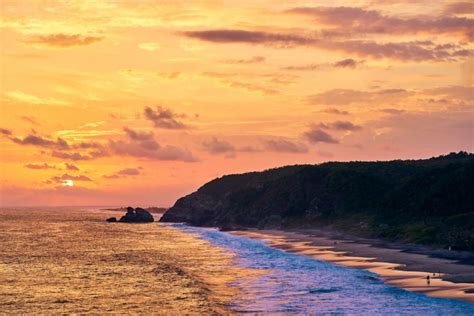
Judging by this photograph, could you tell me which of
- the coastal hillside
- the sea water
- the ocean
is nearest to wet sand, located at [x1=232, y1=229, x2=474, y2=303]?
the sea water

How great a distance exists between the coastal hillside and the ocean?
25.3 meters

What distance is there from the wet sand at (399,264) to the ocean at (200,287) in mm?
1908

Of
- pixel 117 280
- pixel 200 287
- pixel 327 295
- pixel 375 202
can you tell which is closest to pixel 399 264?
pixel 327 295

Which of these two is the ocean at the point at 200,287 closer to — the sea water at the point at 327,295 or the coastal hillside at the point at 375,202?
the sea water at the point at 327,295

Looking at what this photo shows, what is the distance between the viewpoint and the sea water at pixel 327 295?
40.1 m

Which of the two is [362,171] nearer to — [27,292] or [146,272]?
[146,272]

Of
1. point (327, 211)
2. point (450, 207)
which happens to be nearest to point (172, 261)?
point (450, 207)

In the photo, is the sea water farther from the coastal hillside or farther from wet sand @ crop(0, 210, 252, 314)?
the coastal hillside

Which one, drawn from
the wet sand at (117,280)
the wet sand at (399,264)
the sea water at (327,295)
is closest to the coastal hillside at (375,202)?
the wet sand at (399,264)

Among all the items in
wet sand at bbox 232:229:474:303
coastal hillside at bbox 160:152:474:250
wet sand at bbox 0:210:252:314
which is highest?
coastal hillside at bbox 160:152:474:250

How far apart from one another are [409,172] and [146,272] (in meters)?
120

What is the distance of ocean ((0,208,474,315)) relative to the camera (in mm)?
42312

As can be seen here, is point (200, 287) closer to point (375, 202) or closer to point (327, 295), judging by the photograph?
point (327, 295)

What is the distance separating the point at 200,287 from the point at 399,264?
73.6ft
